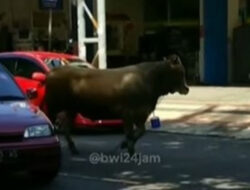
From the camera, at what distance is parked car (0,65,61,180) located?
9328 millimetres

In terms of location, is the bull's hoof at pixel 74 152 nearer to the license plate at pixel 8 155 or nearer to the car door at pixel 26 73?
the car door at pixel 26 73

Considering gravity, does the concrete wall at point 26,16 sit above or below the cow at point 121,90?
above

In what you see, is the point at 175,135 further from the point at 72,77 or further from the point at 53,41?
the point at 53,41

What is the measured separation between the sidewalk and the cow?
3707 mm

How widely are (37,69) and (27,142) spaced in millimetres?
6823

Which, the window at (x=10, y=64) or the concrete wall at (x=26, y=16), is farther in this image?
the concrete wall at (x=26, y=16)

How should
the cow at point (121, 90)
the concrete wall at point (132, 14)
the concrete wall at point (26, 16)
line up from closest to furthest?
the cow at point (121, 90)
the concrete wall at point (132, 14)
the concrete wall at point (26, 16)

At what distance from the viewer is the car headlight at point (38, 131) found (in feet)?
31.3

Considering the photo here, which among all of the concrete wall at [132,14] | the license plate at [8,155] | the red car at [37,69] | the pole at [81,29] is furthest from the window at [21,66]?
the concrete wall at [132,14]

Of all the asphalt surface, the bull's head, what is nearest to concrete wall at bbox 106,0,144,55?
Result: the asphalt surface

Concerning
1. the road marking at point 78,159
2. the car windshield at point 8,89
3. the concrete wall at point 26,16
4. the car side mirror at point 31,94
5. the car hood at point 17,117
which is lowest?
the road marking at point 78,159

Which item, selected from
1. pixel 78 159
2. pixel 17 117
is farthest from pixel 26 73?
pixel 17 117

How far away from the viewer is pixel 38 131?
969 centimetres

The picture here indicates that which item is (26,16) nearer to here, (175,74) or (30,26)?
(30,26)
